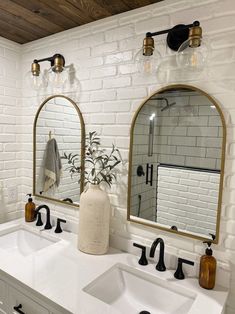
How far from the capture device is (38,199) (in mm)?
1774

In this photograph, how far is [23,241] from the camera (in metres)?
1.60

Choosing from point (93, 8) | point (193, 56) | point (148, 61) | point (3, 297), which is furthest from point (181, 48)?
point (3, 297)

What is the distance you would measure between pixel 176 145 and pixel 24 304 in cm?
107

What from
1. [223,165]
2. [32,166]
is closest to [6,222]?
[32,166]

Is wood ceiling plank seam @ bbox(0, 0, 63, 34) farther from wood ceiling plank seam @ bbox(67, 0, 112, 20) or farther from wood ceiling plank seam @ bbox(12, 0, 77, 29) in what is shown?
wood ceiling plank seam @ bbox(67, 0, 112, 20)

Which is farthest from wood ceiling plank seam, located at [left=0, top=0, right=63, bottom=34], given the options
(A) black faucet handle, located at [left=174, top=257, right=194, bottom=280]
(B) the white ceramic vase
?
(A) black faucet handle, located at [left=174, top=257, right=194, bottom=280]

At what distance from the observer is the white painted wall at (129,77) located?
104cm

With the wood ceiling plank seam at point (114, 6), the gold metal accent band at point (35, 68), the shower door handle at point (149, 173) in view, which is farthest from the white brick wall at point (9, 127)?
the shower door handle at point (149, 173)

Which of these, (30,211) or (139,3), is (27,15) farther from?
(30,211)

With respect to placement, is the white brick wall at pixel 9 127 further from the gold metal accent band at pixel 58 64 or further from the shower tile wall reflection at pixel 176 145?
the shower tile wall reflection at pixel 176 145

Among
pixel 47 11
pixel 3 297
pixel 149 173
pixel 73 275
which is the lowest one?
pixel 3 297

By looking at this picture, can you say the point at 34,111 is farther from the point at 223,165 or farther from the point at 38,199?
the point at 223,165

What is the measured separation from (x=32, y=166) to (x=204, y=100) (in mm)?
1381

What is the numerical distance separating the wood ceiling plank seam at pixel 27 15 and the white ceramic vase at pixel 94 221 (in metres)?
1.08
